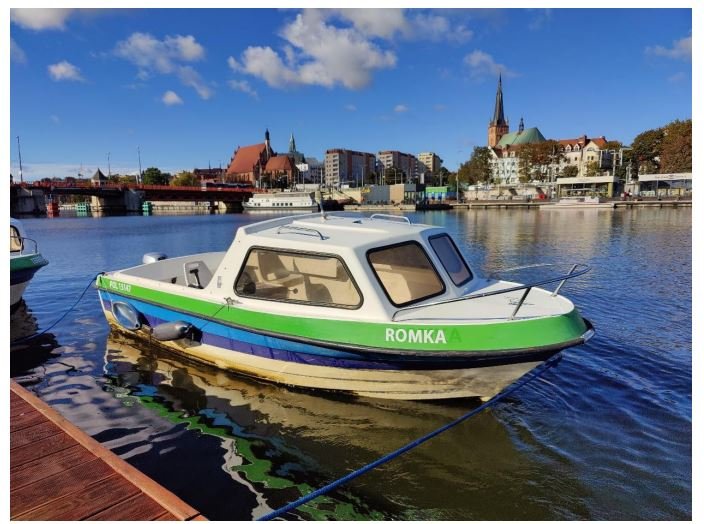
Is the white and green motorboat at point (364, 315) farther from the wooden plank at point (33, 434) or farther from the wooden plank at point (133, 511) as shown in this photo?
the wooden plank at point (133, 511)

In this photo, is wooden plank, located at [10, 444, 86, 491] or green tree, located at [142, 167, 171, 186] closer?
wooden plank, located at [10, 444, 86, 491]

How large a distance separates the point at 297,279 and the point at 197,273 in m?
4.35

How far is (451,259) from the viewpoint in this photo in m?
7.76

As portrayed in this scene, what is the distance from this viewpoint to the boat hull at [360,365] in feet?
19.2

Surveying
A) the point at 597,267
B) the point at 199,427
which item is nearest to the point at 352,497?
the point at 199,427

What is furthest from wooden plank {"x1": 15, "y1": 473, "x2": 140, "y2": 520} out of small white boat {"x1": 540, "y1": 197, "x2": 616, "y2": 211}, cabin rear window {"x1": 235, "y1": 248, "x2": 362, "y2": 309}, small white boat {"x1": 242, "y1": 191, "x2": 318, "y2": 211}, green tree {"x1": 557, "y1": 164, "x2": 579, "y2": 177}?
green tree {"x1": 557, "y1": 164, "x2": 579, "y2": 177}

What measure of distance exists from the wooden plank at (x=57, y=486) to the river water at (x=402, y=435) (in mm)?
1253

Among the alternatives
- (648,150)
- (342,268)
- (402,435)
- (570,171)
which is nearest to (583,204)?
(648,150)

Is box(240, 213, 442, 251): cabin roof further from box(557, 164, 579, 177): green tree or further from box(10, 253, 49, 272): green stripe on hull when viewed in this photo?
box(557, 164, 579, 177): green tree

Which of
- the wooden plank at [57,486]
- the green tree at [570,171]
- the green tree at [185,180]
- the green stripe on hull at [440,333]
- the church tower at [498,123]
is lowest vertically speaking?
the wooden plank at [57,486]

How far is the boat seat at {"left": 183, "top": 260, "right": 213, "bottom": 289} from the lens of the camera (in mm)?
10266

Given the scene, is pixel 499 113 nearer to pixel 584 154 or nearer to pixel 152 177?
pixel 584 154

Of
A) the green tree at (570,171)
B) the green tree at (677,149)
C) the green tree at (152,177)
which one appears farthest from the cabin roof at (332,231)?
the green tree at (152,177)

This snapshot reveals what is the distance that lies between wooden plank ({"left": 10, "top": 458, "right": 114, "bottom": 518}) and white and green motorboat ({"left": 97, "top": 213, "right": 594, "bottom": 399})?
3.05m
